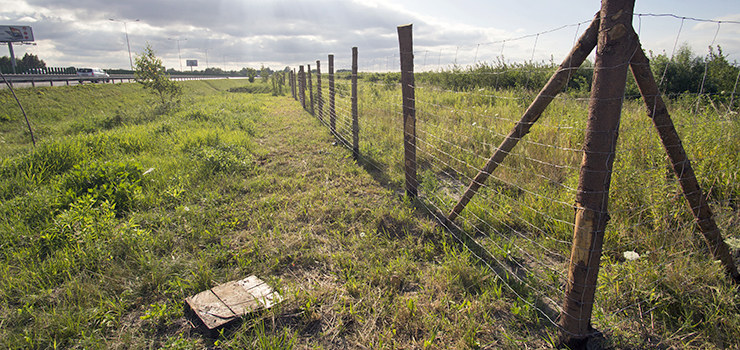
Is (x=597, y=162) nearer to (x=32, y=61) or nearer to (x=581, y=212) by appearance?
(x=581, y=212)

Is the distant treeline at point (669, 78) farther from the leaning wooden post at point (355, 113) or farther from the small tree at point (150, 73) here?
the small tree at point (150, 73)

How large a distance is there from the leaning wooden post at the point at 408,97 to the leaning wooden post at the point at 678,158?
2037 mm

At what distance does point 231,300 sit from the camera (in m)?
2.38

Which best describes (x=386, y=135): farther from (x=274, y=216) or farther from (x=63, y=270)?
(x=63, y=270)

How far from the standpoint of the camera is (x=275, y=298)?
2.36 m

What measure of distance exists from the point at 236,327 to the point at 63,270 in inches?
70.9

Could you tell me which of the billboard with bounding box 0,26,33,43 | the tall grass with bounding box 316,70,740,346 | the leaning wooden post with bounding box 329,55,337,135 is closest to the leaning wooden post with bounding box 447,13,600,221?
the tall grass with bounding box 316,70,740,346

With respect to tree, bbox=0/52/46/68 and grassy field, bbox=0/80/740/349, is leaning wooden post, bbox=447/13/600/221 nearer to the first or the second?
grassy field, bbox=0/80/740/349

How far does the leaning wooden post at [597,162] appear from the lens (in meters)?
1.52

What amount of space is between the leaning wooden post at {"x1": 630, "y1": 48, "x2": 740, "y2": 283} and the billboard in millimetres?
83483

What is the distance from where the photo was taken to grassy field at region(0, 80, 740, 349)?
2.07 m

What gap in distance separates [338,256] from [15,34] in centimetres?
8324

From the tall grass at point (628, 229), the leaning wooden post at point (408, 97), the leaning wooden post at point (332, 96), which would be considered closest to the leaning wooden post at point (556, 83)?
the tall grass at point (628, 229)

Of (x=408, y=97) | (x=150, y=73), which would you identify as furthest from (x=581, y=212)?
(x=150, y=73)
